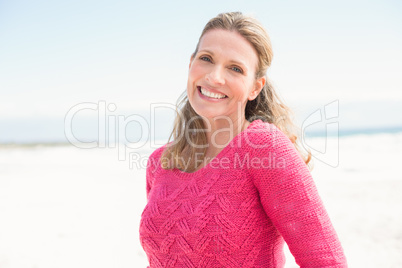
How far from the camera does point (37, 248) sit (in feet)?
13.9

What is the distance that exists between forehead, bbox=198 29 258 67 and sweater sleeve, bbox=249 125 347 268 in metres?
0.48

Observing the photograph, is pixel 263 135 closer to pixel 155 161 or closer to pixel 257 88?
pixel 257 88

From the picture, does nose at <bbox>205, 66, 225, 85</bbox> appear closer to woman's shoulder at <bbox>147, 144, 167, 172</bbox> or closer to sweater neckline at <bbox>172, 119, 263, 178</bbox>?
sweater neckline at <bbox>172, 119, 263, 178</bbox>

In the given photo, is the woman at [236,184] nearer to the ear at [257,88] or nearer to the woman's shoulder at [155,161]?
the ear at [257,88]

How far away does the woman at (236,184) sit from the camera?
1405 millimetres

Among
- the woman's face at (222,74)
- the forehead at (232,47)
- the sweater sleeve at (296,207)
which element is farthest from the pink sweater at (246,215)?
the forehead at (232,47)

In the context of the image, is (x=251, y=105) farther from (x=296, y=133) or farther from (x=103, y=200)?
(x=103, y=200)

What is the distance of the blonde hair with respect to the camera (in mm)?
1740

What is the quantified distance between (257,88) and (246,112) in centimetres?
18

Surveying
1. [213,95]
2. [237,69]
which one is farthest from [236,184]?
[237,69]

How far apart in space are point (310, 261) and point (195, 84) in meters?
1.01

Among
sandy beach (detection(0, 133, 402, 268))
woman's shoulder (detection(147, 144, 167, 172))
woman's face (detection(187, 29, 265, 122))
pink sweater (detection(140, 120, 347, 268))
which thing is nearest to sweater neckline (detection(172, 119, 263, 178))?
pink sweater (detection(140, 120, 347, 268))

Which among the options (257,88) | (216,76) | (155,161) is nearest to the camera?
(216,76)

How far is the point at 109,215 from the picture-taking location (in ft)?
17.7
